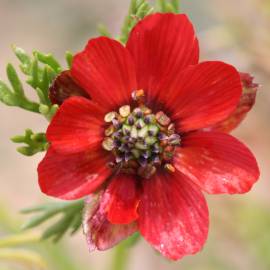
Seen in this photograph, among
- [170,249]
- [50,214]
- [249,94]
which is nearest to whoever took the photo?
[170,249]

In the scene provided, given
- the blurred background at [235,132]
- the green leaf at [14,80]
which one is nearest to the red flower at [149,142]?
the green leaf at [14,80]

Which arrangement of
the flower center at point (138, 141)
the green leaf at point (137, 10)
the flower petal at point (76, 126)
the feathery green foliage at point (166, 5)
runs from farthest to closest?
1. the feathery green foliage at point (166, 5)
2. the green leaf at point (137, 10)
3. the flower center at point (138, 141)
4. the flower petal at point (76, 126)

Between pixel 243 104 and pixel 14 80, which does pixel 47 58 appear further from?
pixel 243 104

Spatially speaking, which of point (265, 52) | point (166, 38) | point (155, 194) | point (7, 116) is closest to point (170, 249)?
point (155, 194)

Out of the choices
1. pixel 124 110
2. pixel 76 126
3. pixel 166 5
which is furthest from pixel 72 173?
pixel 166 5

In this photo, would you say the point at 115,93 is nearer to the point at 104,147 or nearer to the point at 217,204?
the point at 104,147

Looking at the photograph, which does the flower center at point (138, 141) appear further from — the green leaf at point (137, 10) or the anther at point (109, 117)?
the green leaf at point (137, 10)
